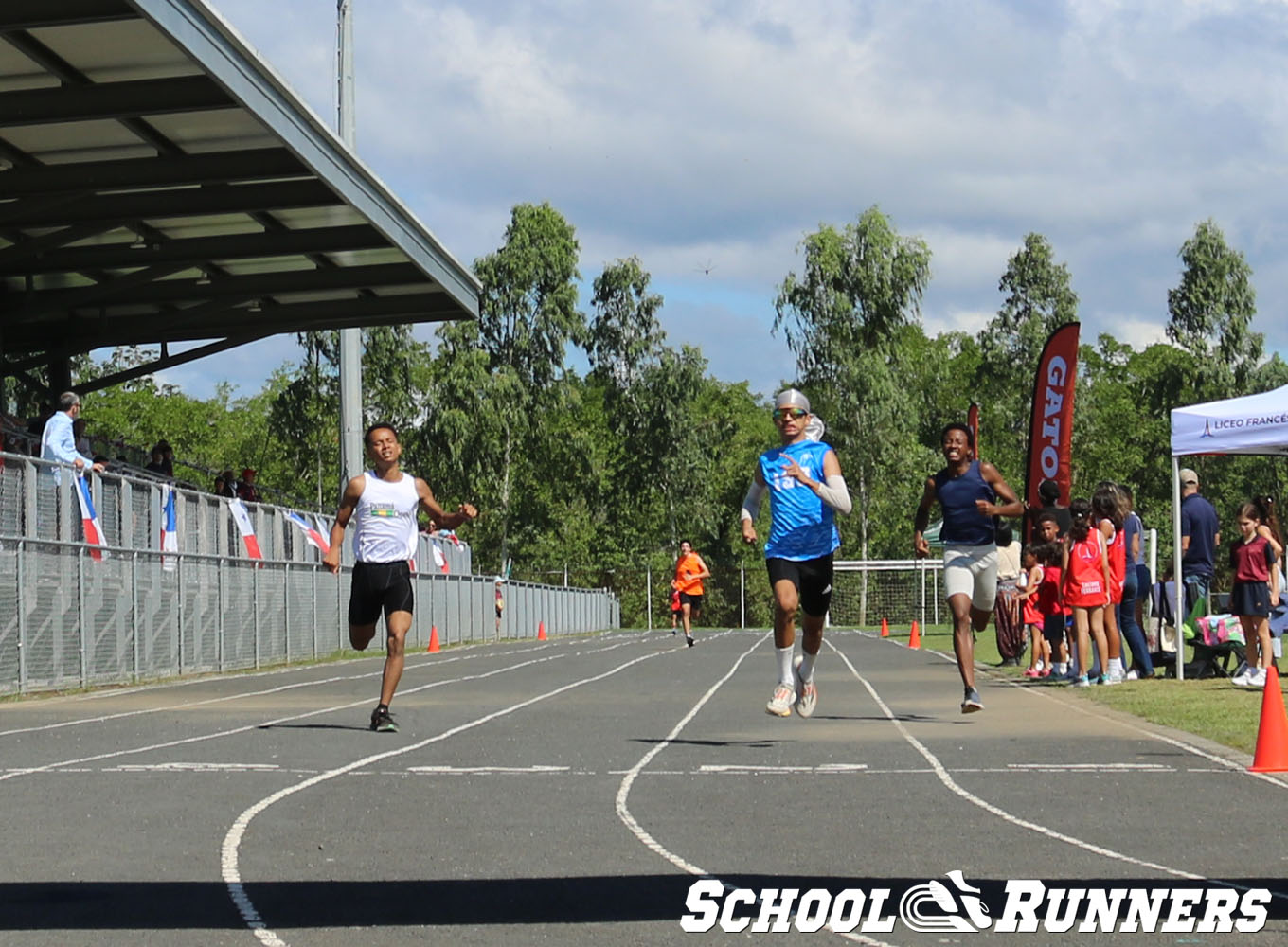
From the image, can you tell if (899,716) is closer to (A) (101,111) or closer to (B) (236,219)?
(A) (101,111)

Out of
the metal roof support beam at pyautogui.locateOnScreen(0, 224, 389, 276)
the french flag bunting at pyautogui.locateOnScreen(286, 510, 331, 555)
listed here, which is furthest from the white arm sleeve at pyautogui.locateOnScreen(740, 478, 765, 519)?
the french flag bunting at pyautogui.locateOnScreen(286, 510, 331, 555)

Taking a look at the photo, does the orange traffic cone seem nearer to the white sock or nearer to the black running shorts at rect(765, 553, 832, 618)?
the black running shorts at rect(765, 553, 832, 618)

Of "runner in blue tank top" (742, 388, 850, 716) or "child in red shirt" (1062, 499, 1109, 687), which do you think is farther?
"child in red shirt" (1062, 499, 1109, 687)

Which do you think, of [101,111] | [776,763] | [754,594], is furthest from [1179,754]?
[754,594]

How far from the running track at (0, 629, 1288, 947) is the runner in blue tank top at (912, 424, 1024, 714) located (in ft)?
2.32

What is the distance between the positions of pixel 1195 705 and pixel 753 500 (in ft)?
16.8

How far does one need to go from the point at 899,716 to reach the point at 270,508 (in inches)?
623

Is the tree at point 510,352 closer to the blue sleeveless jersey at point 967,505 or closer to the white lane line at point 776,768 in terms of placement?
the blue sleeveless jersey at point 967,505

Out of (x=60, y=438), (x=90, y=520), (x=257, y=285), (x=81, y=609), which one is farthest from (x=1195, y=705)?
(x=257, y=285)

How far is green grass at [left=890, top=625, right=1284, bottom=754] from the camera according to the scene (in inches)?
503

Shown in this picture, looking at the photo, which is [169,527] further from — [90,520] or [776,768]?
[776,768]

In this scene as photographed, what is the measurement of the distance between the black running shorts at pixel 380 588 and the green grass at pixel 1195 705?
544 cm

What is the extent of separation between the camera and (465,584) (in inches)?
1750

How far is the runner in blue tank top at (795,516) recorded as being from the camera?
12.0 meters
